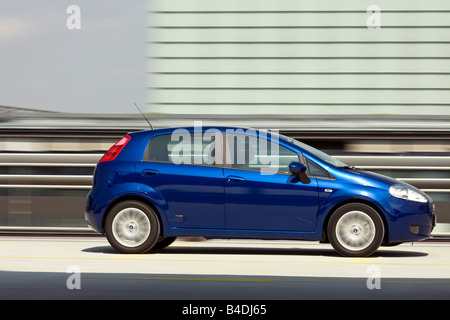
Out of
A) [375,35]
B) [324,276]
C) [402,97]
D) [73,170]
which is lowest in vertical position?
[324,276]

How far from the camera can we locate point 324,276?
866 centimetres

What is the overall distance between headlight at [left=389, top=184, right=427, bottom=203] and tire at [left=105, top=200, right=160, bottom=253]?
267 centimetres

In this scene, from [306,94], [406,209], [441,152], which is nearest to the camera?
[406,209]

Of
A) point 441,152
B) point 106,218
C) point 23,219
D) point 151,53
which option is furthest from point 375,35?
point 106,218

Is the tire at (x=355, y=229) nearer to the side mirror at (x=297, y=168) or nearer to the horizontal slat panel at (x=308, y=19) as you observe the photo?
the side mirror at (x=297, y=168)

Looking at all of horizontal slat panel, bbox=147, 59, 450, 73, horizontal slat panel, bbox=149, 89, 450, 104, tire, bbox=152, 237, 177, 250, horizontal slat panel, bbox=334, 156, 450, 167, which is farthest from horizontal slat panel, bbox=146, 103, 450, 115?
tire, bbox=152, 237, 177, 250

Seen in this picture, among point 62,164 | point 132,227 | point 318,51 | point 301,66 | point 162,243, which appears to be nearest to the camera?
point 132,227

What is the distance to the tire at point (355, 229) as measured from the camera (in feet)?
33.8

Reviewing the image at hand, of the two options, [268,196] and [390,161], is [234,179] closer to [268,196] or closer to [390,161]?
[268,196]

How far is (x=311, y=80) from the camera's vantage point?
22.6 meters

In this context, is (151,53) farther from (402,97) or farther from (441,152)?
(441,152)

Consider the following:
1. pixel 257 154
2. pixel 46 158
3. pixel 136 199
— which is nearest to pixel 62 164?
pixel 46 158

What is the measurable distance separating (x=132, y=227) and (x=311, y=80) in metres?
12.7
